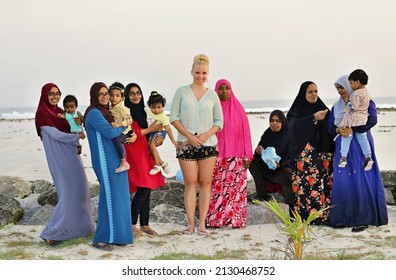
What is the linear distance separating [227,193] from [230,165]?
0.28 meters

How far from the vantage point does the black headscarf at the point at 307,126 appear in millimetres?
5461

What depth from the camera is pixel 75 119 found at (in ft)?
16.0

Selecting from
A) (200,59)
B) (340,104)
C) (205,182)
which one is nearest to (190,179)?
(205,182)

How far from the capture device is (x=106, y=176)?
4543mm

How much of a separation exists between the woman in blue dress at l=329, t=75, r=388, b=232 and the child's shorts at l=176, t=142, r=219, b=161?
1.30m

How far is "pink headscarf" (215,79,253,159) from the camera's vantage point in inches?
207

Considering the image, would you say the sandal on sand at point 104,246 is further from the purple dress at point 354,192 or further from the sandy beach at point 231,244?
the purple dress at point 354,192

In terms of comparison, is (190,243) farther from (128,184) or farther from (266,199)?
(266,199)

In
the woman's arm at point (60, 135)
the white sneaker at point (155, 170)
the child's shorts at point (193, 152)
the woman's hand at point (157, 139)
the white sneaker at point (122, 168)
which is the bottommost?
the white sneaker at point (155, 170)

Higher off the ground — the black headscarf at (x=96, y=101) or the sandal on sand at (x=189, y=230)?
the black headscarf at (x=96, y=101)

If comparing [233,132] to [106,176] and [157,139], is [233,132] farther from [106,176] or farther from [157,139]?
[106,176]

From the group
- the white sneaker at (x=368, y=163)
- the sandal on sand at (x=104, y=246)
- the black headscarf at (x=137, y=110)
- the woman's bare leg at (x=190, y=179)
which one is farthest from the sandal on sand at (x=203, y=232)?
the white sneaker at (x=368, y=163)

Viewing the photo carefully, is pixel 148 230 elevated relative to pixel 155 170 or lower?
lower

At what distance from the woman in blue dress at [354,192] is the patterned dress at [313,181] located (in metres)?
0.10
